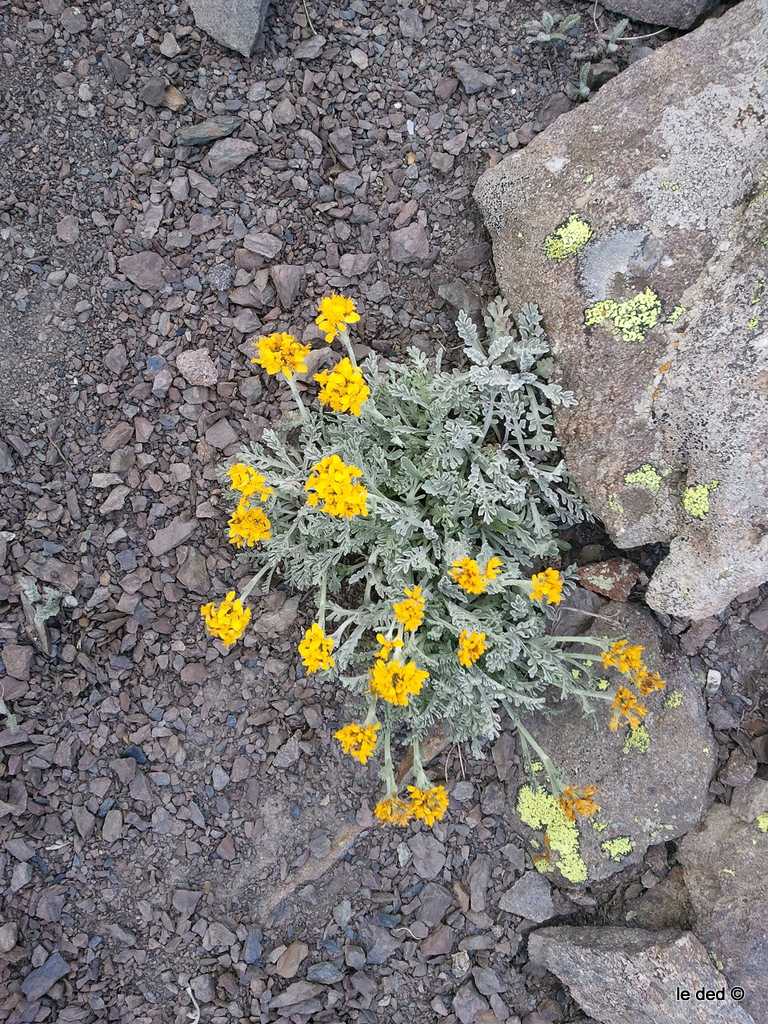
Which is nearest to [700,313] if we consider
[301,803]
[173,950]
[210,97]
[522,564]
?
[522,564]

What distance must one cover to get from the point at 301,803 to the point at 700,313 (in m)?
2.95

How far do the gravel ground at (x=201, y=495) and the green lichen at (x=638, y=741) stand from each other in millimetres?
579

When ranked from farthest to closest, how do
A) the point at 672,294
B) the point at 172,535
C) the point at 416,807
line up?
the point at 172,535 < the point at 672,294 < the point at 416,807

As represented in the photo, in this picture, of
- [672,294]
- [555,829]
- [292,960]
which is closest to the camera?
[672,294]

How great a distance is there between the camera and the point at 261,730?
4.19 meters

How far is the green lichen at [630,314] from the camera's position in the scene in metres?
3.75

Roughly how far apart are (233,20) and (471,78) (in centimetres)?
123

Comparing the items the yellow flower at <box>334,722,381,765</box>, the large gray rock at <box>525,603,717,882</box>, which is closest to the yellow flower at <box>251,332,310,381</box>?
the yellow flower at <box>334,722,381,765</box>

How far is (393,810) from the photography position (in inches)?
139

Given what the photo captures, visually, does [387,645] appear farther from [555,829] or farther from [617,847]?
[617,847]

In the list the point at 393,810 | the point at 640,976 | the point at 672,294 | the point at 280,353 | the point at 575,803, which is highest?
the point at 672,294

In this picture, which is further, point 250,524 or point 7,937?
point 7,937

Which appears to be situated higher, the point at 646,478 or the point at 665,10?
the point at 665,10

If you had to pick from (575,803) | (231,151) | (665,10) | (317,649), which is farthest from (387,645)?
(665,10)
